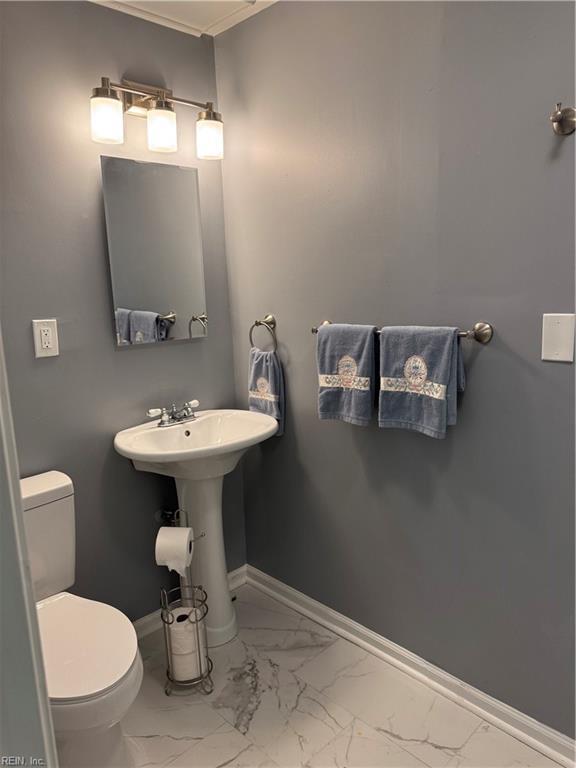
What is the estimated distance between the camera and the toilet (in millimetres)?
1498

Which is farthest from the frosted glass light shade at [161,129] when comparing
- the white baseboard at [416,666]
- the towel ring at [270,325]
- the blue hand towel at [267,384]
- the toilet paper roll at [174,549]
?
the white baseboard at [416,666]

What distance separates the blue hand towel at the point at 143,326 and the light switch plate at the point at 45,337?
29 cm

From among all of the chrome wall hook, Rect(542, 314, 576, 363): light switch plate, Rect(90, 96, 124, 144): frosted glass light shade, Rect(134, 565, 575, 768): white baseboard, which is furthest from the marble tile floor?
Rect(90, 96, 124, 144): frosted glass light shade

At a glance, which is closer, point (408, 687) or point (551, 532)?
point (551, 532)

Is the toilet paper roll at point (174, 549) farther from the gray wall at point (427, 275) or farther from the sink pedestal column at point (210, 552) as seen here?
the gray wall at point (427, 275)

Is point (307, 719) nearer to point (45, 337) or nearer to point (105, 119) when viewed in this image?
point (45, 337)

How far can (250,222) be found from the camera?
7.73 feet

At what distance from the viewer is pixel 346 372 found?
199 cm

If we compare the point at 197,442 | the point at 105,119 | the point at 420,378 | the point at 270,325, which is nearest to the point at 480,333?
the point at 420,378

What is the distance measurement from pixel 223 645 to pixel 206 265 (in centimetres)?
149

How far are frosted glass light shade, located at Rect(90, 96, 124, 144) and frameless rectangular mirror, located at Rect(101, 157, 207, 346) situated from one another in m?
0.11

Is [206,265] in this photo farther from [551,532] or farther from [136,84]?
[551,532]

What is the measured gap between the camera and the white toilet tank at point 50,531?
6.08 ft

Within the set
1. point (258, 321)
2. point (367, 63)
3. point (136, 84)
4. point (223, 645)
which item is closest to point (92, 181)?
point (136, 84)
